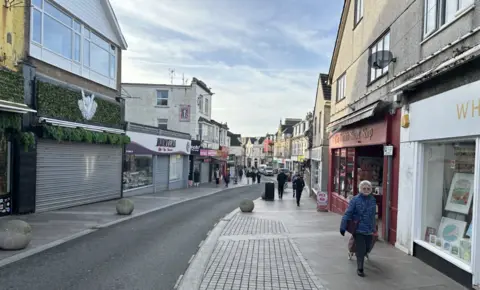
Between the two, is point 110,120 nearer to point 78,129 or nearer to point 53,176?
point 78,129

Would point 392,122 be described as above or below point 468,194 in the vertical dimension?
above

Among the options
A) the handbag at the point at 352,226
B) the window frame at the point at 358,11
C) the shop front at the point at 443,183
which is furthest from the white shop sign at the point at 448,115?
the window frame at the point at 358,11

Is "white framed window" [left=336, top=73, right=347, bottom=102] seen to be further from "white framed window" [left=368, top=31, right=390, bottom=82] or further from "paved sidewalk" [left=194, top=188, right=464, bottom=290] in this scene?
"paved sidewalk" [left=194, top=188, right=464, bottom=290]

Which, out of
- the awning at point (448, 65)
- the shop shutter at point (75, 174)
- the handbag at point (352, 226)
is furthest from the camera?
the shop shutter at point (75, 174)

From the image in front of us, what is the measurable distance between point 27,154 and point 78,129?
2859 mm

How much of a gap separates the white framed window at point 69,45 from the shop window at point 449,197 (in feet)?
42.4

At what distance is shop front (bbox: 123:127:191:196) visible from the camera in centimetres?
2231

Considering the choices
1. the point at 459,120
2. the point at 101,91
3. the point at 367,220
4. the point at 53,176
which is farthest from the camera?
the point at 101,91

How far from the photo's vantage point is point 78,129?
619 inches

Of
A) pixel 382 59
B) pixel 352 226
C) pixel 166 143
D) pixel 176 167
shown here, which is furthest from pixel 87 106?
pixel 176 167

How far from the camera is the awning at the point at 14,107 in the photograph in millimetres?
11039

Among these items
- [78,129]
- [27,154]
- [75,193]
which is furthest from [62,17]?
[75,193]

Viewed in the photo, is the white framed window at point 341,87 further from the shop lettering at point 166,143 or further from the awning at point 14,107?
the shop lettering at point 166,143

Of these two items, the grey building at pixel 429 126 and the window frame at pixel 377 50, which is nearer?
the grey building at pixel 429 126
